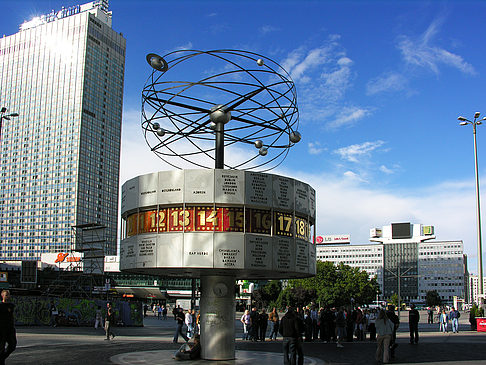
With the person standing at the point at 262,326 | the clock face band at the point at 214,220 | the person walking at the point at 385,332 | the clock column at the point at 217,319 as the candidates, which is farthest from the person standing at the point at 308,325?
the clock face band at the point at 214,220

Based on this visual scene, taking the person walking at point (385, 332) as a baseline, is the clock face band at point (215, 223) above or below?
above

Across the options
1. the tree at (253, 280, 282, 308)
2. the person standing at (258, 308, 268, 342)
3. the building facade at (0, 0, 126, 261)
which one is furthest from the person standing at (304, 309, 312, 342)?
the building facade at (0, 0, 126, 261)

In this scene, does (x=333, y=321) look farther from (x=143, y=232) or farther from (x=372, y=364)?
(x=143, y=232)

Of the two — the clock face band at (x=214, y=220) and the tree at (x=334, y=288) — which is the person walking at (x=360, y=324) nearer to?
the clock face band at (x=214, y=220)

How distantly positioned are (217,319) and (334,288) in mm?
87135

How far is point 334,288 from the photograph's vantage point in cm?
10106

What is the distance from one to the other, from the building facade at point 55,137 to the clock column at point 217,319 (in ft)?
559

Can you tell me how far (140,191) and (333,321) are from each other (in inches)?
643

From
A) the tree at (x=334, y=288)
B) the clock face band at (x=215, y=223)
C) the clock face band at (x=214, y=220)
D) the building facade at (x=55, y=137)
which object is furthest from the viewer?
the building facade at (x=55, y=137)

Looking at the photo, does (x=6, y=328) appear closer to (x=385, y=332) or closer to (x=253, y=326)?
(x=385, y=332)

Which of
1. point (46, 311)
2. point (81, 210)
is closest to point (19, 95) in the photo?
point (81, 210)

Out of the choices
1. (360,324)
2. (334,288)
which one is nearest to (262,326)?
(360,324)

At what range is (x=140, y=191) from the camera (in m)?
18.0

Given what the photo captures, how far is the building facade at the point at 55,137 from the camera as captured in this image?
180875 mm
